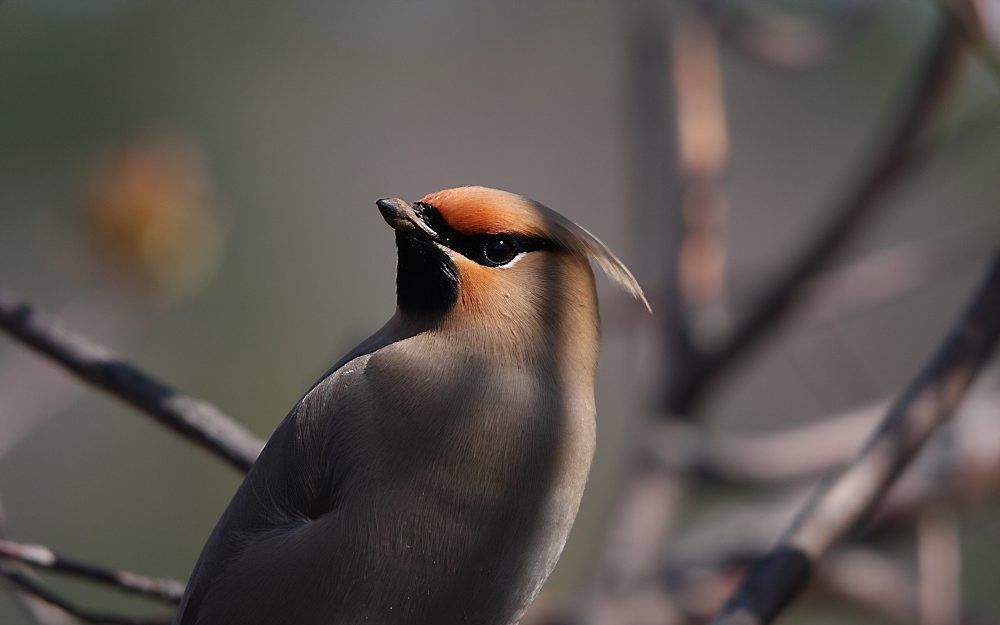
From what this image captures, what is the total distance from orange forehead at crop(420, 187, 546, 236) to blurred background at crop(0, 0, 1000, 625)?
129cm

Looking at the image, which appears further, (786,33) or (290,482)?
(786,33)

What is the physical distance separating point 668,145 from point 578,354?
176 centimetres

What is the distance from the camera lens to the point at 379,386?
1728 millimetres

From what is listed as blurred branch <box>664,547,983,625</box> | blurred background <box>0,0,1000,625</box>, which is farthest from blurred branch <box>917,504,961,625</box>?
blurred branch <box>664,547,983,625</box>

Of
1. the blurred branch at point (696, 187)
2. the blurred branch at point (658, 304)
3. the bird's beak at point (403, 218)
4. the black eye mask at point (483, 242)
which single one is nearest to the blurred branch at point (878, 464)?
the black eye mask at point (483, 242)

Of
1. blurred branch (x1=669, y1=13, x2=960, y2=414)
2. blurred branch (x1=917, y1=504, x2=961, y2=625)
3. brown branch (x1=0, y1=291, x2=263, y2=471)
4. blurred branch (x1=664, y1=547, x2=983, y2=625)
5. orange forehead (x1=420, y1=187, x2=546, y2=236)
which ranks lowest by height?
blurred branch (x1=664, y1=547, x2=983, y2=625)

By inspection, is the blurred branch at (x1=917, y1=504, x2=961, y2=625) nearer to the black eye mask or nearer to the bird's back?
the bird's back

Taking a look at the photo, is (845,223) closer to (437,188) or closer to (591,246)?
(591,246)

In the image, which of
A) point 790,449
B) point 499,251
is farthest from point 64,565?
point 790,449

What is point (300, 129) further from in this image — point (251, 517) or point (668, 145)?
point (251, 517)

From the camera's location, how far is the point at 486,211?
5.92 feet

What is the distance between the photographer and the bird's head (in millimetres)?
1807

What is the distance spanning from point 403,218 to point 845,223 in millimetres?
1675

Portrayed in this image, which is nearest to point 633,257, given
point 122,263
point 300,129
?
point 122,263
